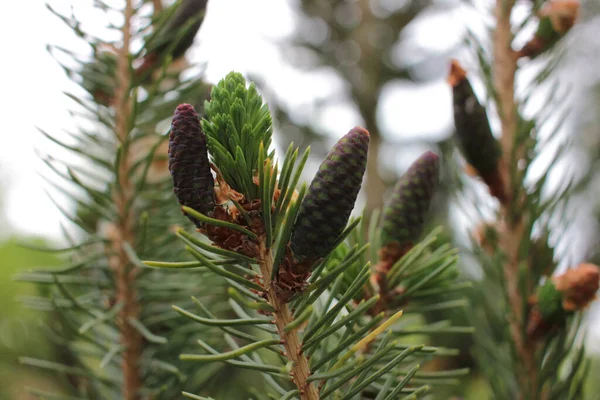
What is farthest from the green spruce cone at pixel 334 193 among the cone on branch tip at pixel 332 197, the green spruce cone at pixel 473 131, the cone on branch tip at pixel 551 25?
the cone on branch tip at pixel 551 25

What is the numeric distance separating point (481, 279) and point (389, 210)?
259 mm

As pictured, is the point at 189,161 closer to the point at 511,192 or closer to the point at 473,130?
the point at 473,130

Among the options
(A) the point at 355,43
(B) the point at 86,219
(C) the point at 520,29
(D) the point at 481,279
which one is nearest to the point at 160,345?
(B) the point at 86,219

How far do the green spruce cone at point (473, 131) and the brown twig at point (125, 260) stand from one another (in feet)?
1.00

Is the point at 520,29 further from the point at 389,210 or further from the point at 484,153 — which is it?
the point at 389,210

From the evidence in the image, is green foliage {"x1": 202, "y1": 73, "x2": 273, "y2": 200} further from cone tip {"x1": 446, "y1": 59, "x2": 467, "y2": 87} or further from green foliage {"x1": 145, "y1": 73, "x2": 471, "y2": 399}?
cone tip {"x1": 446, "y1": 59, "x2": 467, "y2": 87}

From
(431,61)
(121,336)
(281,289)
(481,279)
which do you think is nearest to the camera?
(281,289)

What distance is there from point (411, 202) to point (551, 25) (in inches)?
13.8

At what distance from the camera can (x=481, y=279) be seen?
56cm

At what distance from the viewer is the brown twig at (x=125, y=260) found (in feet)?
1.48

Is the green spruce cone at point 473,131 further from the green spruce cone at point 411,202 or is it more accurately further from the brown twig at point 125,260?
the brown twig at point 125,260

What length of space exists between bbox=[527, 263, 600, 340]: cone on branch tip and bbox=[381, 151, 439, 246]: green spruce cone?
159mm

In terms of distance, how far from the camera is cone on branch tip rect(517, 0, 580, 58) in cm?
53

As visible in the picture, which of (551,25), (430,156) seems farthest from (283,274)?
(551,25)
